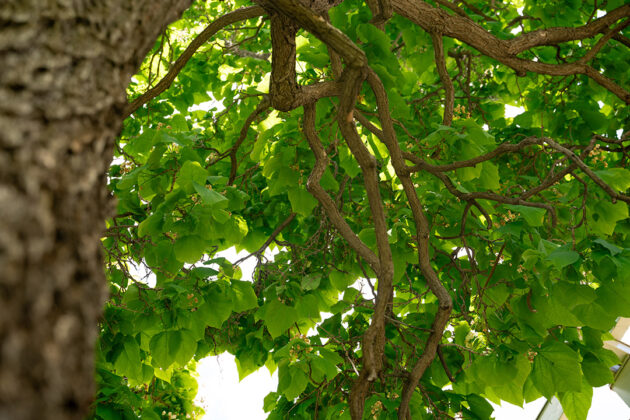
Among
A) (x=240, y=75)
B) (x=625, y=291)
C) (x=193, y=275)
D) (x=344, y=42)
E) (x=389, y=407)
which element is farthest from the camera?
(x=240, y=75)

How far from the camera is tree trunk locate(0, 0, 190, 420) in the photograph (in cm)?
37

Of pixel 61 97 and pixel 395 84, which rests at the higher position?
pixel 395 84

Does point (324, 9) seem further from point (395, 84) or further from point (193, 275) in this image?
point (193, 275)

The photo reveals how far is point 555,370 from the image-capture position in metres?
1.79

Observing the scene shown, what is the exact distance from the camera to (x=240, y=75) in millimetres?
3660

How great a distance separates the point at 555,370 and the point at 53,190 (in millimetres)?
1865

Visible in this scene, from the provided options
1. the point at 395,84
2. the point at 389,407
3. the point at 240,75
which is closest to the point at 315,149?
the point at 395,84

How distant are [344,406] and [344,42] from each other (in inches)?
62.9

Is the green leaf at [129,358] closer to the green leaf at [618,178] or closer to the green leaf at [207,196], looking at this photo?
the green leaf at [207,196]

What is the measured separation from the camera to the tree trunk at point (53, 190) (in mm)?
375

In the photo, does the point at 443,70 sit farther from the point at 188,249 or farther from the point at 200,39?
the point at 188,249

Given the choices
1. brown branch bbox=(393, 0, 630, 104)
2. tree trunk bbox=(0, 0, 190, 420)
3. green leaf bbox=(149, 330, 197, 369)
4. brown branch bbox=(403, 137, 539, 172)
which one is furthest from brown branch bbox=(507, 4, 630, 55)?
tree trunk bbox=(0, 0, 190, 420)

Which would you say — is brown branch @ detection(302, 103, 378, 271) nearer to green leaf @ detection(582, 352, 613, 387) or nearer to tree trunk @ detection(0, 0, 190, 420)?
green leaf @ detection(582, 352, 613, 387)

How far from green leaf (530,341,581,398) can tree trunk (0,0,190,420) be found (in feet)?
5.83
